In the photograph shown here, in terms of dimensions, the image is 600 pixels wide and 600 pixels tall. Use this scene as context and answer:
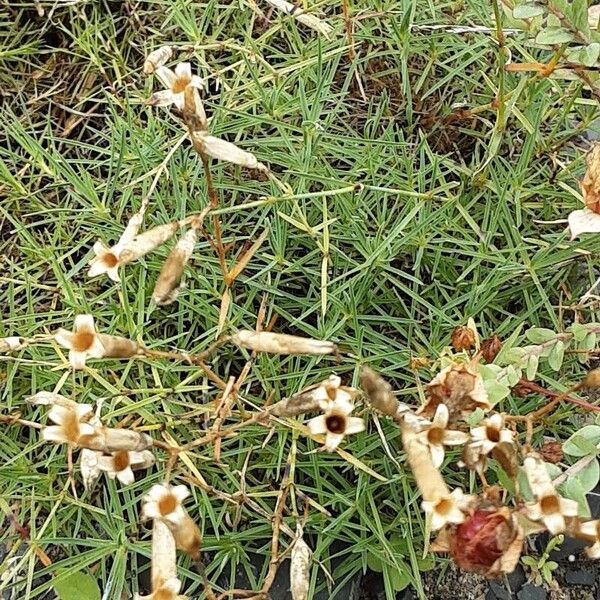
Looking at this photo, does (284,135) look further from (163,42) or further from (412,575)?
(412,575)

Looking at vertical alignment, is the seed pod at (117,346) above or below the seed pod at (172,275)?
below

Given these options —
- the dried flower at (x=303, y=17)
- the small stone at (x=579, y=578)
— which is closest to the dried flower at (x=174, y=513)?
the small stone at (x=579, y=578)

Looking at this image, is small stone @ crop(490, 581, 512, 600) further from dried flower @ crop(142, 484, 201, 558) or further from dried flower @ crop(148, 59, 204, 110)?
dried flower @ crop(148, 59, 204, 110)

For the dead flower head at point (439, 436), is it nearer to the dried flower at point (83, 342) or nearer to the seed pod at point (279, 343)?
the seed pod at point (279, 343)

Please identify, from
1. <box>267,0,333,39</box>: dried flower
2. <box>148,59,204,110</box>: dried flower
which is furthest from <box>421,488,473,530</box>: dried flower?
<box>267,0,333,39</box>: dried flower

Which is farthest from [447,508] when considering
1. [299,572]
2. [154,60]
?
[154,60]

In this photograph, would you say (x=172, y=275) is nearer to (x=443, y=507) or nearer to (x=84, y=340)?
(x=84, y=340)
